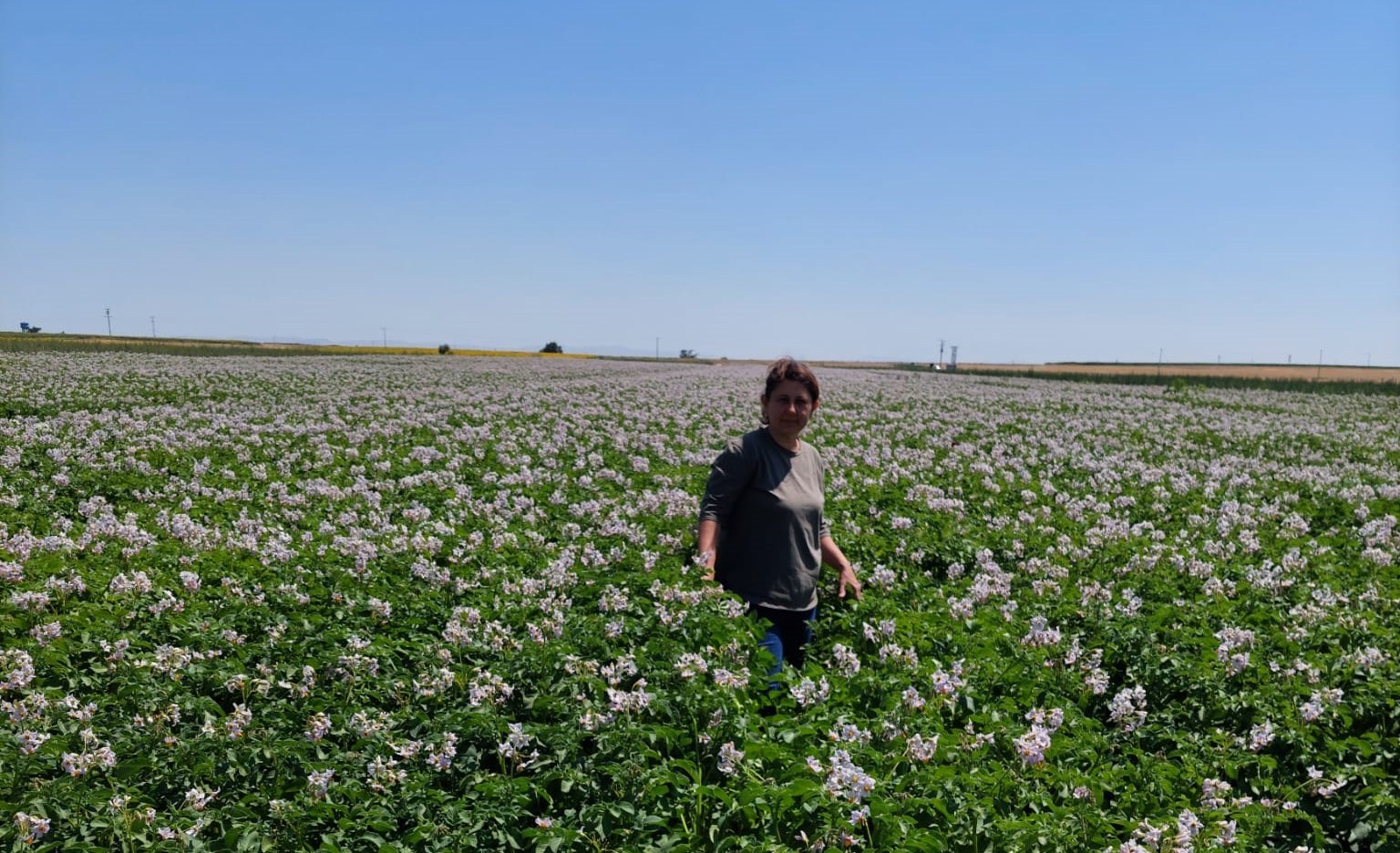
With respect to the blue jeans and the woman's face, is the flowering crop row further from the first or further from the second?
the woman's face

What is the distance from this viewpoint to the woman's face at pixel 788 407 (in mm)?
5855

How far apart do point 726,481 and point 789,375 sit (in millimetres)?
953

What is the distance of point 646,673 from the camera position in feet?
15.1

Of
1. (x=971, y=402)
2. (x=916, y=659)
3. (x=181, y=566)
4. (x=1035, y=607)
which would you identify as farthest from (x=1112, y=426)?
(x=181, y=566)

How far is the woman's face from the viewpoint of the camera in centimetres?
586

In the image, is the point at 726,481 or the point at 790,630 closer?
the point at 726,481

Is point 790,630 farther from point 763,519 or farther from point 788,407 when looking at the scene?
point 788,407

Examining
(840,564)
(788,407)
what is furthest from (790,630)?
(788,407)

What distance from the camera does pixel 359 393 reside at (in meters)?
24.2

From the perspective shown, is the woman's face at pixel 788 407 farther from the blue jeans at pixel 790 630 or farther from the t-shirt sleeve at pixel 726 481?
the blue jeans at pixel 790 630

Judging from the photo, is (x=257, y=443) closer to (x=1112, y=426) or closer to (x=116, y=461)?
(x=116, y=461)

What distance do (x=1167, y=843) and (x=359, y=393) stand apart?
80.7ft

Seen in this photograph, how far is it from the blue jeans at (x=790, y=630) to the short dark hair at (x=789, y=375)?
5.53 ft

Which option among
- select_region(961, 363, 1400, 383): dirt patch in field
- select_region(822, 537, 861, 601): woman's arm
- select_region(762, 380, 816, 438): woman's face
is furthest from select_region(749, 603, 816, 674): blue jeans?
select_region(961, 363, 1400, 383): dirt patch in field
